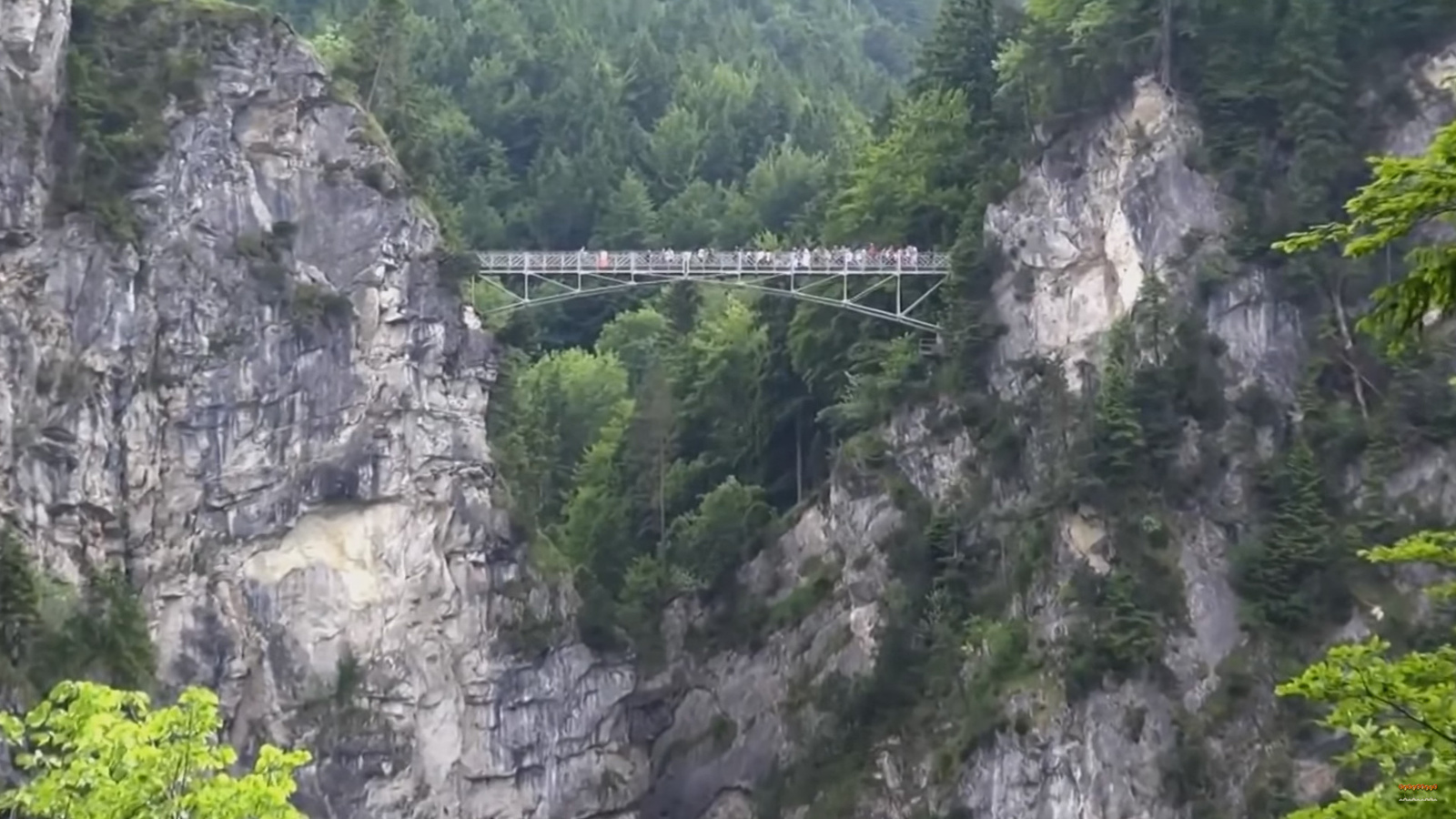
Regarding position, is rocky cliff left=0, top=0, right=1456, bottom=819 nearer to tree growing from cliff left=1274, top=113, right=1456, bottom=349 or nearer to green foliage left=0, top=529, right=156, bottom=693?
green foliage left=0, top=529, right=156, bottom=693

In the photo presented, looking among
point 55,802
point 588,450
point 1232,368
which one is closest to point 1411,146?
point 1232,368

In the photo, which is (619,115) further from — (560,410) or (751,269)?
(751,269)

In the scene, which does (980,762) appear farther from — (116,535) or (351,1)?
(351,1)

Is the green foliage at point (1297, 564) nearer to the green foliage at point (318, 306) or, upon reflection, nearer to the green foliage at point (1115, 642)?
the green foliage at point (1115, 642)

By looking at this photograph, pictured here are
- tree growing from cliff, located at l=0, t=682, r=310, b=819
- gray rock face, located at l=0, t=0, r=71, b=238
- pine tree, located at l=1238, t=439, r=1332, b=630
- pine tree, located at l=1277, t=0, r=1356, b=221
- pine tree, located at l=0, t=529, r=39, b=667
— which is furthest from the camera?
pine tree, located at l=1277, t=0, r=1356, b=221

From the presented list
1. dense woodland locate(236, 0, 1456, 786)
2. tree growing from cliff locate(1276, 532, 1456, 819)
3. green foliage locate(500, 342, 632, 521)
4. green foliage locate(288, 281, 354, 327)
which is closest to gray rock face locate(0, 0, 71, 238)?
green foliage locate(288, 281, 354, 327)
